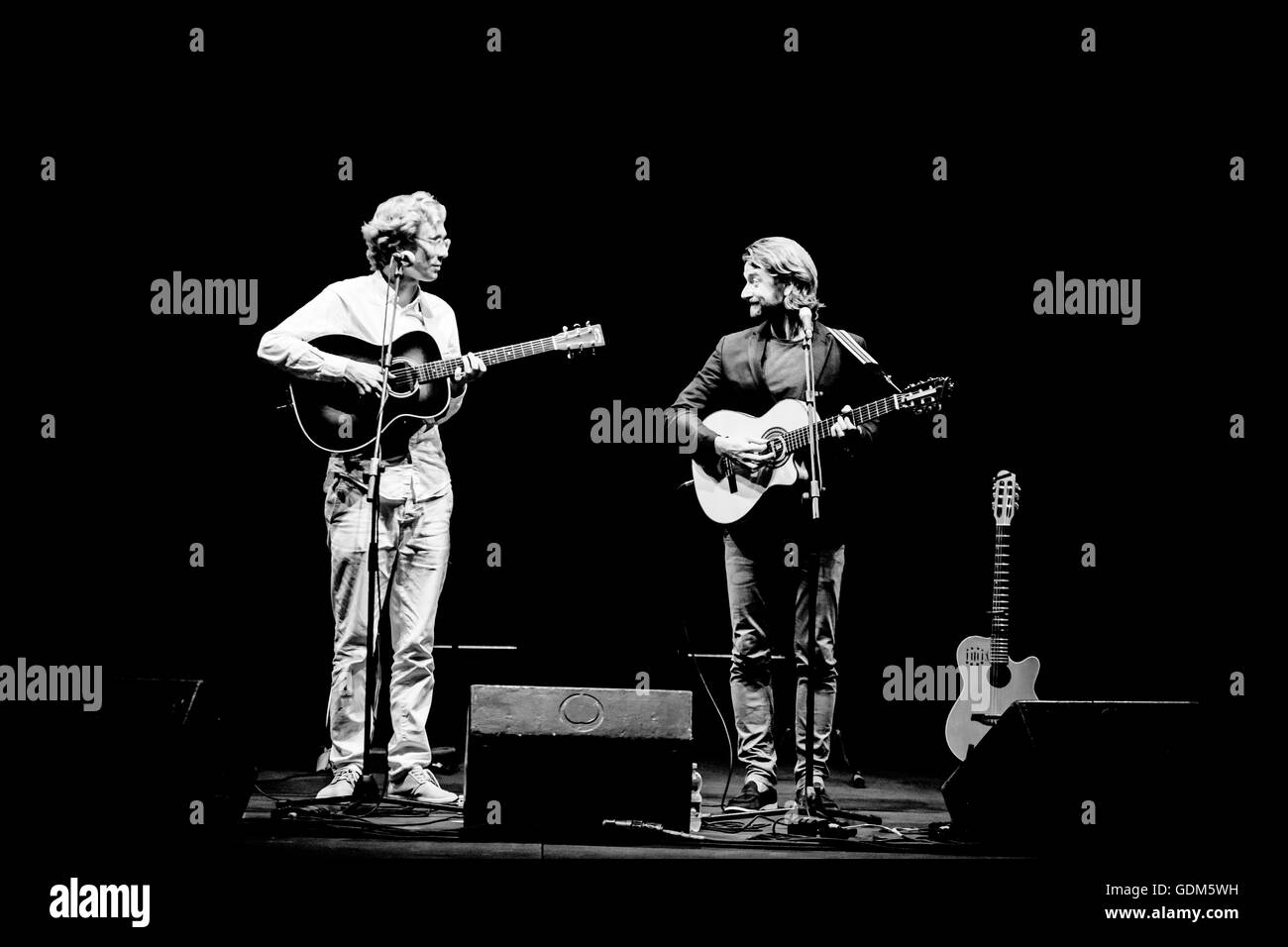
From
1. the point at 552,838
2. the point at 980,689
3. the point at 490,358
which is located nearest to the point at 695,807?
the point at 552,838

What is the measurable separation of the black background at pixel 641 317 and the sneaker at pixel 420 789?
1158mm

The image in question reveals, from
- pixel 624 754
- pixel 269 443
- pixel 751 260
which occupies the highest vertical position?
pixel 751 260

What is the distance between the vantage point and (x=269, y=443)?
5.95 meters

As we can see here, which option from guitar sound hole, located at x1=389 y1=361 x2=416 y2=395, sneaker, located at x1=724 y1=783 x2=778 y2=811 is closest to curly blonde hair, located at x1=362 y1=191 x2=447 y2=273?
guitar sound hole, located at x1=389 y1=361 x2=416 y2=395

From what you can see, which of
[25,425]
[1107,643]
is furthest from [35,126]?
[1107,643]

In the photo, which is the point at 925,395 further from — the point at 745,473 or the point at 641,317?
the point at 641,317

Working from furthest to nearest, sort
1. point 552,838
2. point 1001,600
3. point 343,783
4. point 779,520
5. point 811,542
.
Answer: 1. point 1001,600
2. point 779,520
3. point 343,783
4. point 811,542
5. point 552,838

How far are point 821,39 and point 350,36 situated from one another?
2.06 metres

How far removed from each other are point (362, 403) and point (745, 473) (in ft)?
4.43

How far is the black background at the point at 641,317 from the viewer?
5727 mm

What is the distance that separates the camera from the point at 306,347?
4434 millimetres

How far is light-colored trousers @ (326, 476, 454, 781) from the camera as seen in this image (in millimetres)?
4422
